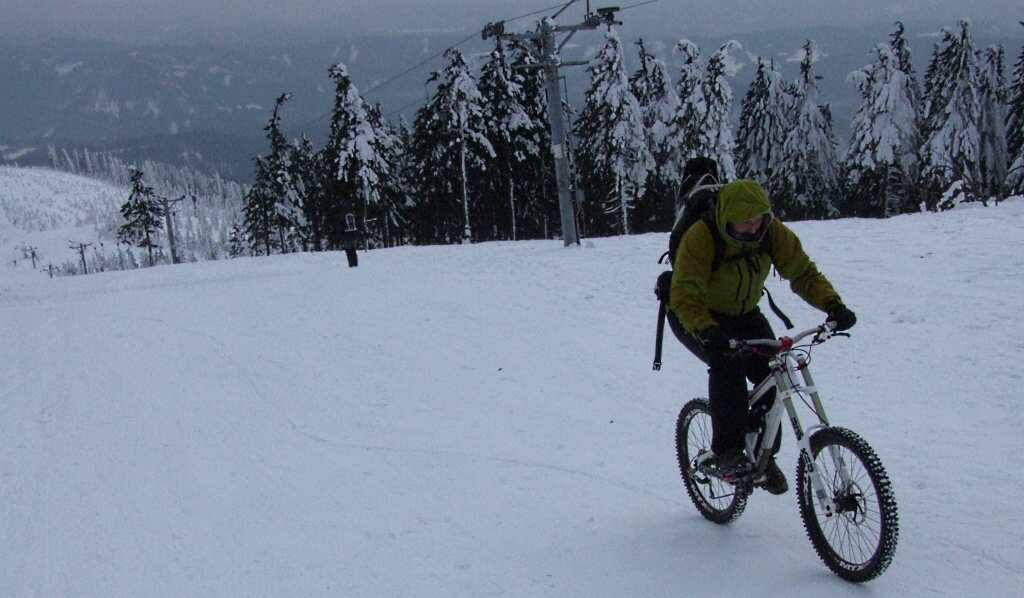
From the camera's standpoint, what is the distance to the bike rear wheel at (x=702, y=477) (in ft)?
14.4

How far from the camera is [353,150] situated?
4081cm

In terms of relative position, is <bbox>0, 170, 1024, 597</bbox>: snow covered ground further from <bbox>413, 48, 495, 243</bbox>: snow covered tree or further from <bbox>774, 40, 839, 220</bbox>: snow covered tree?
<bbox>774, 40, 839, 220</bbox>: snow covered tree

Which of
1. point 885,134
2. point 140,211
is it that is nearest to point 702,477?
point 885,134

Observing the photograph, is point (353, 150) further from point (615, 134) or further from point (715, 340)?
point (715, 340)

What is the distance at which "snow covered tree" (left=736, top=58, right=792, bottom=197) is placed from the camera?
1666 inches

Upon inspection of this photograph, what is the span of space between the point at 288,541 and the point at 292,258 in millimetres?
20936

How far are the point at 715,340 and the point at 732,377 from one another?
400mm

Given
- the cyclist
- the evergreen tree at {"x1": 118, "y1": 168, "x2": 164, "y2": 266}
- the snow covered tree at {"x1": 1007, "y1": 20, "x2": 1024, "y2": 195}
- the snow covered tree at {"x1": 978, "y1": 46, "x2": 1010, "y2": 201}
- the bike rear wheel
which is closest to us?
the cyclist

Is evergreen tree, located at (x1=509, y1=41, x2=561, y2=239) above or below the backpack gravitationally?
above

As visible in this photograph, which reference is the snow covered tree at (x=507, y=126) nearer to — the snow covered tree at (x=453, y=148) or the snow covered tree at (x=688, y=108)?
the snow covered tree at (x=453, y=148)

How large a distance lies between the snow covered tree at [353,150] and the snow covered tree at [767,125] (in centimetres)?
2277

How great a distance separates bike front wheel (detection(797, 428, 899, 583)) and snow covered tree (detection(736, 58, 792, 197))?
40.8 meters

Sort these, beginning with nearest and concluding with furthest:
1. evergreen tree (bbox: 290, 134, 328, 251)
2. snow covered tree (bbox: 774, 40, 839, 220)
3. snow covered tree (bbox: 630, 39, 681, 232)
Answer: snow covered tree (bbox: 630, 39, 681, 232), snow covered tree (bbox: 774, 40, 839, 220), evergreen tree (bbox: 290, 134, 328, 251)

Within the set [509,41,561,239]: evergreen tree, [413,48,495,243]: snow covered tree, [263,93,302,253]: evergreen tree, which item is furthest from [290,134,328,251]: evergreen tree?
[509,41,561,239]: evergreen tree
